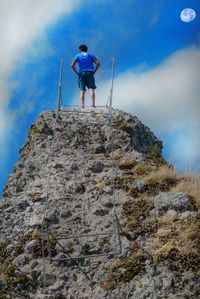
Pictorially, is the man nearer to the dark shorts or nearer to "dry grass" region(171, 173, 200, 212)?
the dark shorts

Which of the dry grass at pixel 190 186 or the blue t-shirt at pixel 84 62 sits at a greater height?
the blue t-shirt at pixel 84 62

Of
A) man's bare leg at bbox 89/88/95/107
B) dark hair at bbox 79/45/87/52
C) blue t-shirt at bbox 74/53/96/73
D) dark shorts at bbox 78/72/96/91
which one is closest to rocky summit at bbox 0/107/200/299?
man's bare leg at bbox 89/88/95/107

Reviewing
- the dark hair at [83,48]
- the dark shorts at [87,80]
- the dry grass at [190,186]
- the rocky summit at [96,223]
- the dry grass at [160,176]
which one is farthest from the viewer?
the dark hair at [83,48]

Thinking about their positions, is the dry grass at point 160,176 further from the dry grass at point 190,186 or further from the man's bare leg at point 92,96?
the man's bare leg at point 92,96

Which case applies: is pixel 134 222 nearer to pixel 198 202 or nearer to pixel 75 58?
pixel 198 202

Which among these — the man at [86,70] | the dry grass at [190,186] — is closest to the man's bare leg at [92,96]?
the man at [86,70]

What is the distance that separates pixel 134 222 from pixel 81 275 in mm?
1920

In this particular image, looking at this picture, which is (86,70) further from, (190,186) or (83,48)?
(190,186)

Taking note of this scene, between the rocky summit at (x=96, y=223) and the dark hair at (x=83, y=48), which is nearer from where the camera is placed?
the rocky summit at (x=96, y=223)

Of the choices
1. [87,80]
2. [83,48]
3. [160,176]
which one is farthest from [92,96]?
[160,176]

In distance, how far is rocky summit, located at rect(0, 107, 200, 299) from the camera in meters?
13.3

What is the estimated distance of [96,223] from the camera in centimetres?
1534

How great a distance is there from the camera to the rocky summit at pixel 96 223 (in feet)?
43.8

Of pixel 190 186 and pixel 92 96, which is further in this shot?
pixel 92 96
